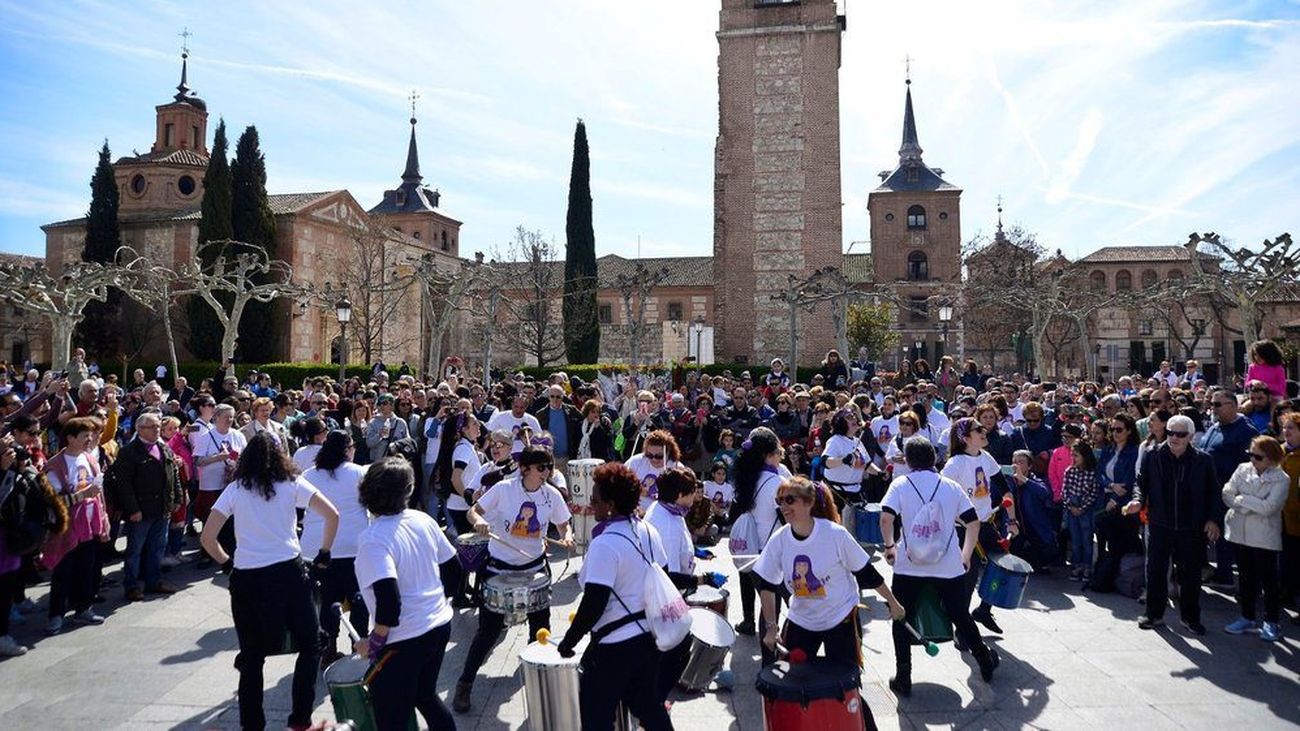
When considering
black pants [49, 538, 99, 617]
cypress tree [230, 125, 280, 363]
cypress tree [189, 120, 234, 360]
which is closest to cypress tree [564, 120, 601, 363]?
cypress tree [230, 125, 280, 363]

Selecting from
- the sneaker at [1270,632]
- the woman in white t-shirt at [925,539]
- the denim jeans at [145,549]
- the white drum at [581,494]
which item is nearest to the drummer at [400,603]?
the woman in white t-shirt at [925,539]

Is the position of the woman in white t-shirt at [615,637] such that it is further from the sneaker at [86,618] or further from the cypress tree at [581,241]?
the cypress tree at [581,241]

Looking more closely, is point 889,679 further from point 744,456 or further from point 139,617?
point 139,617

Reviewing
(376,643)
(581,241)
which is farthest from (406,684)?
(581,241)

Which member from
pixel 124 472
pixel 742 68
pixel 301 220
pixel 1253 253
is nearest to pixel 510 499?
pixel 124 472

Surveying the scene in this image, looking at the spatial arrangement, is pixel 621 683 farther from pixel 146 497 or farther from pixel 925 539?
pixel 146 497

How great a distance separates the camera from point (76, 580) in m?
7.18

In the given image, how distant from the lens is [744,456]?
6.16 metres

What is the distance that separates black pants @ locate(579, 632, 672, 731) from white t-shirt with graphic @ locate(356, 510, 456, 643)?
2.74 feet

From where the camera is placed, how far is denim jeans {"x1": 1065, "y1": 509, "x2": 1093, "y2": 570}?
8.70 m

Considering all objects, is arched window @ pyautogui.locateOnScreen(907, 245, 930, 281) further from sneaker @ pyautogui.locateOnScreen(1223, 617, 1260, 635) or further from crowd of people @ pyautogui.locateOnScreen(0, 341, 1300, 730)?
sneaker @ pyautogui.locateOnScreen(1223, 617, 1260, 635)

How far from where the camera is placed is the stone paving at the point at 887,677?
512 centimetres

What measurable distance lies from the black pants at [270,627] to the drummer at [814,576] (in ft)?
8.60

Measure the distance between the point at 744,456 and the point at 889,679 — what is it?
6.14 ft
